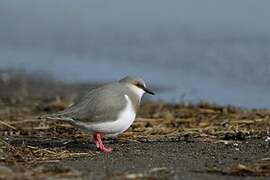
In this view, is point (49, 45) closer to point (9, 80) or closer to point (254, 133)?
point (9, 80)

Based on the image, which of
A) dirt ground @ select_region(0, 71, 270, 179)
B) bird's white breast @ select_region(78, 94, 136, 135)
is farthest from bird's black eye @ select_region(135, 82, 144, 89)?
dirt ground @ select_region(0, 71, 270, 179)

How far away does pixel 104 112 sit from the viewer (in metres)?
6.88

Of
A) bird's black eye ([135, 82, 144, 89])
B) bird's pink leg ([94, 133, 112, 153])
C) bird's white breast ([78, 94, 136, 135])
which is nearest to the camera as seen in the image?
bird's white breast ([78, 94, 136, 135])

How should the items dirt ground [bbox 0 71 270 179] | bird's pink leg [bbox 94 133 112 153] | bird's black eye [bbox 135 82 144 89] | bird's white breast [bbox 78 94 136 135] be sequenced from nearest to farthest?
dirt ground [bbox 0 71 270 179] < bird's white breast [bbox 78 94 136 135] < bird's pink leg [bbox 94 133 112 153] < bird's black eye [bbox 135 82 144 89]

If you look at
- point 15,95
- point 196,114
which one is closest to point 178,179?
point 196,114

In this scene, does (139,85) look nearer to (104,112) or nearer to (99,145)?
(104,112)

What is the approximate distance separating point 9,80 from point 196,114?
5851 millimetres

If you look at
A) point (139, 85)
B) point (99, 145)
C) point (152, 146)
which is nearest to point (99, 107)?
point (99, 145)

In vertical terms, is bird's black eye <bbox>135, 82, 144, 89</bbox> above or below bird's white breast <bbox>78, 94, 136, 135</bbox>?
above

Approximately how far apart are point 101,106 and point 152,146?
2.24ft

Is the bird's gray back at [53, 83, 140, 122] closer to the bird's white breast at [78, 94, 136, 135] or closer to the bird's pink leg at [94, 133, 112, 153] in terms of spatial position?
the bird's white breast at [78, 94, 136, 135]

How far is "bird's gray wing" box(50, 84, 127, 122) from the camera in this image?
6876 millimetres

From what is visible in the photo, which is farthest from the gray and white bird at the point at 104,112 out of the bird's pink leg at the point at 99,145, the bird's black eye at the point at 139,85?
the bird's black eye at the point at 139,85

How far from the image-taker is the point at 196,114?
9.59 meters
